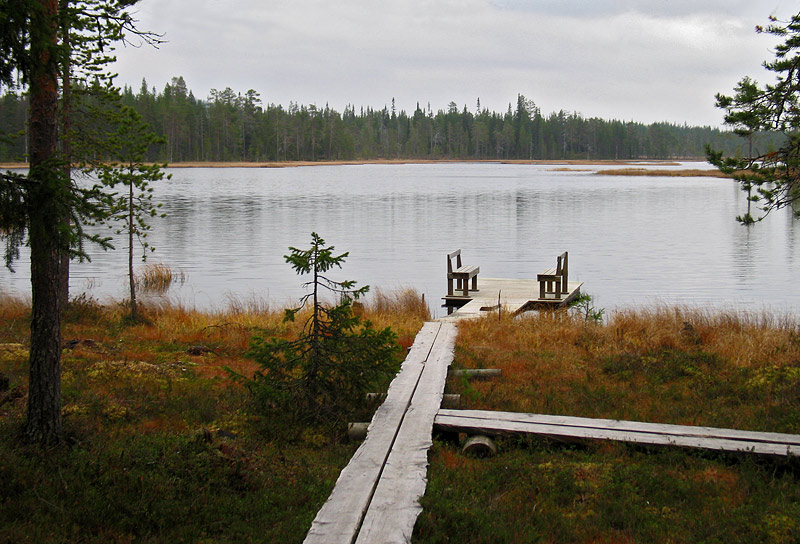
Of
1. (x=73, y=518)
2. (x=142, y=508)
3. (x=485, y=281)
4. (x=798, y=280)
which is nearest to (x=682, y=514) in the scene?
(x=142, y=508)

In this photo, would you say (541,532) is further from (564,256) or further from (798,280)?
(798,280)

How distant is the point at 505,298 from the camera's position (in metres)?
18.2

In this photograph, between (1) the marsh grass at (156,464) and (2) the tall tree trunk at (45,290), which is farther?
(2) the tall tree trunk at (45,290)

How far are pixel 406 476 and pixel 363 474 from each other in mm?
319

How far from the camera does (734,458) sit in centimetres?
600

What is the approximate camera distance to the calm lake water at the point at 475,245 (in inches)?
890

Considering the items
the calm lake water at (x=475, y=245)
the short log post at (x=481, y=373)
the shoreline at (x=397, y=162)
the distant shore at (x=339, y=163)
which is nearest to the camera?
the short log post at (x=481, y=373)

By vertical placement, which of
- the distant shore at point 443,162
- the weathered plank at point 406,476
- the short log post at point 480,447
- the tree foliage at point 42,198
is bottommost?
the short log post at point 480,447

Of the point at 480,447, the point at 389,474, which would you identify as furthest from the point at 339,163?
the point at 389,474

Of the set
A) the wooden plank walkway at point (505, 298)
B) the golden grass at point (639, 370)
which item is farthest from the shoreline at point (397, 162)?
the golden grass at point (639, 370)

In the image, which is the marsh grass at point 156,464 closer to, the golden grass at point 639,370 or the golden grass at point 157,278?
the golden grass at point 639,370

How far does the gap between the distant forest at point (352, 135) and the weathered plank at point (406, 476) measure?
11822 cm

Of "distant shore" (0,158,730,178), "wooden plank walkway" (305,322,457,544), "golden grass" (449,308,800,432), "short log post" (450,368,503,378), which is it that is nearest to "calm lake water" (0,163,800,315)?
"golden grass" (449,308,800,432)

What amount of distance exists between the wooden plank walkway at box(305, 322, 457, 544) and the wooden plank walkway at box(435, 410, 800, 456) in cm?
40
